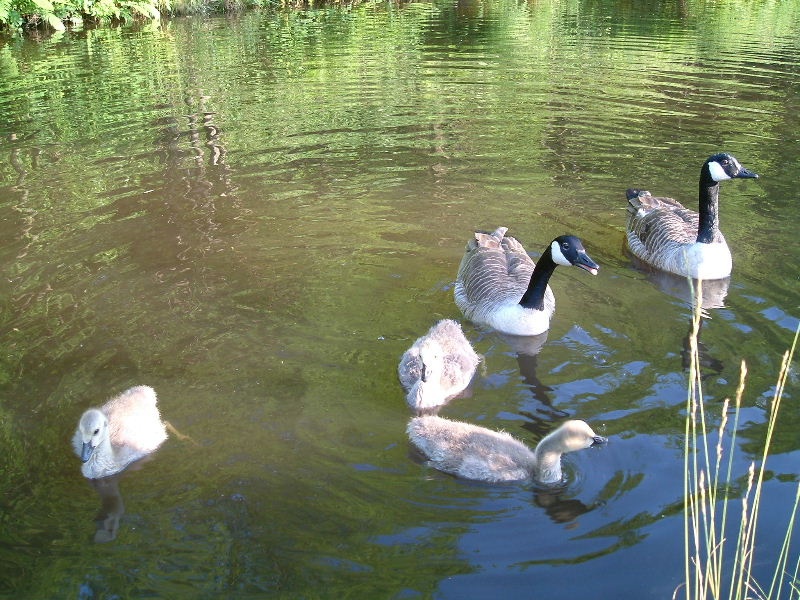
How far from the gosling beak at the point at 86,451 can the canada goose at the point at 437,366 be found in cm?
233

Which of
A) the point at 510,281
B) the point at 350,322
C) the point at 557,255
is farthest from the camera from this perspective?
the point at 510,281

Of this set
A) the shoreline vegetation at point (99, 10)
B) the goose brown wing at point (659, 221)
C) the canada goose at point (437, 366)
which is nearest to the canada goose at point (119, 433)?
the canada goose at point (437, 366)

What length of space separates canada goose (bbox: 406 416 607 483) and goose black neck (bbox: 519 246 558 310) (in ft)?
6.79

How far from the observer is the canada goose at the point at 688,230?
8.66 metres

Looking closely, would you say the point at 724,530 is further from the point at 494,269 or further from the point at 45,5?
the point at 45,5

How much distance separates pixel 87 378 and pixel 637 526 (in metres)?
4.51

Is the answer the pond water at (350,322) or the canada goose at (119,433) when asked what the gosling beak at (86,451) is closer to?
the canada goose at (119,433)

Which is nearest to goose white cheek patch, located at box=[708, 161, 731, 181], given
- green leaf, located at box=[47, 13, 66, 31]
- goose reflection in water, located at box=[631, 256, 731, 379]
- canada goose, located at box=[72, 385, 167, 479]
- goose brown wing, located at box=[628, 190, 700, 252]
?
goose brown wing, located at box=[628, 190, 700, 252]

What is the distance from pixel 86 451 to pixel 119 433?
0.41 meters

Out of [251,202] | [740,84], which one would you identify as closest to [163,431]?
[251,202]

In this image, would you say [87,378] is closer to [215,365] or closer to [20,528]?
[215,365]

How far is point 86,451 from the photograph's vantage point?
5.60 meters

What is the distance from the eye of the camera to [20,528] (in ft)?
17.1

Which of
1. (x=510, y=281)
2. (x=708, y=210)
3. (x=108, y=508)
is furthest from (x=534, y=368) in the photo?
(x=108, y=508)
